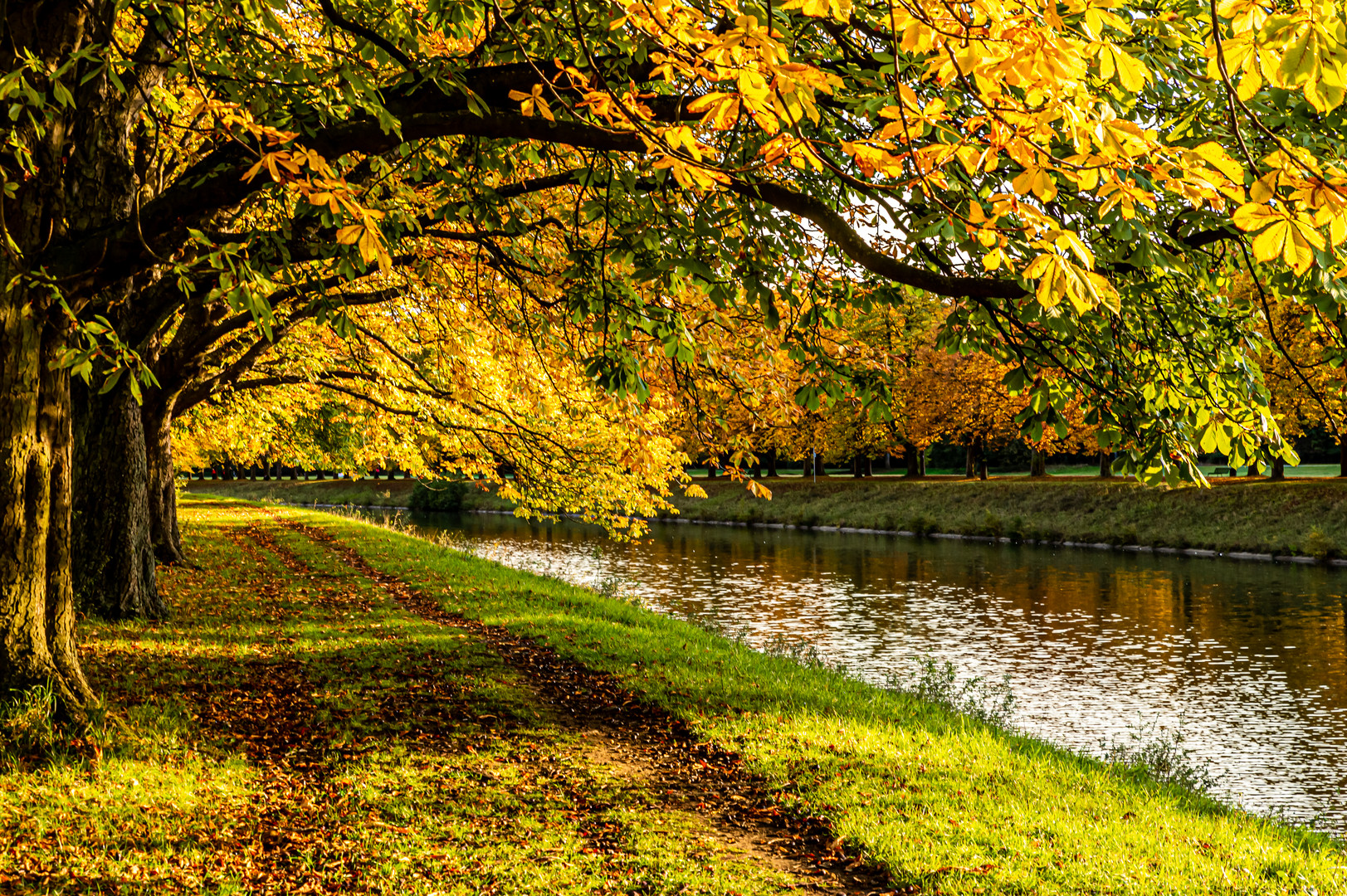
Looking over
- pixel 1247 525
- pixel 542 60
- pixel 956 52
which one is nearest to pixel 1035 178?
pixel 956 52

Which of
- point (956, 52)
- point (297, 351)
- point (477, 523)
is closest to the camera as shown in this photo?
point (956, 52)

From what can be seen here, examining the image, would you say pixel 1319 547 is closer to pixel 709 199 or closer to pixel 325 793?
pixel 709 199

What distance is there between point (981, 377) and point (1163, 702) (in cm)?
2858

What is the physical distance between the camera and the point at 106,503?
432 inches

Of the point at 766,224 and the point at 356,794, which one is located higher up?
the point at 766,224

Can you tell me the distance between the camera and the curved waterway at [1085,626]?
1200cm

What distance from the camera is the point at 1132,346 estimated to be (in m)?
6.44

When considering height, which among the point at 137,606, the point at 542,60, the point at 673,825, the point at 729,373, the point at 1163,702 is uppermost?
the point at 542,60

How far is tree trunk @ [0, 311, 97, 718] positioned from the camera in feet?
21.5

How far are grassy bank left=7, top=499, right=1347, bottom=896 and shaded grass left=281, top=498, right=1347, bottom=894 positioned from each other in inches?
1.2

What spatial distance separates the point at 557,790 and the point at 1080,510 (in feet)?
105

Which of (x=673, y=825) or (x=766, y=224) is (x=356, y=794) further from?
(x=766, y=224)

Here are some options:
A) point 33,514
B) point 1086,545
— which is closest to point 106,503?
point 33,514

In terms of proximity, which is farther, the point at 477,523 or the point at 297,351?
the point at 477,523
